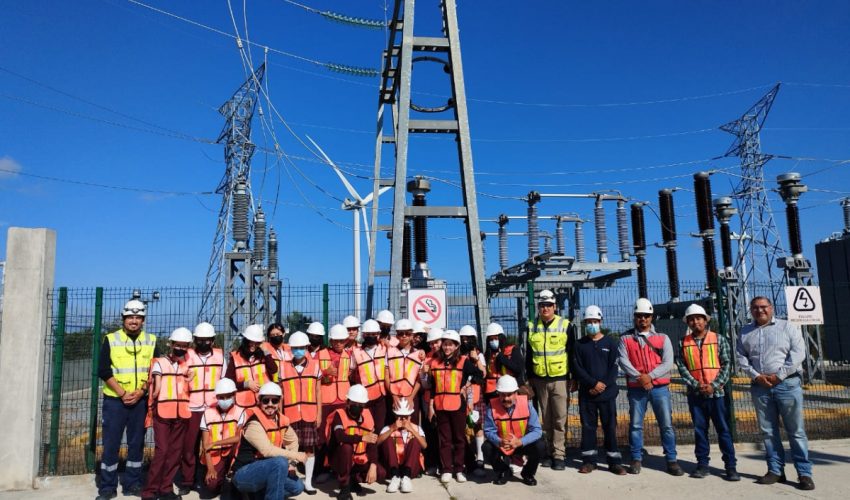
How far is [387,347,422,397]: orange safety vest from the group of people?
19 millimetres

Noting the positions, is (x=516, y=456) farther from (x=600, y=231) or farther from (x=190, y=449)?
(x=600, y=231)

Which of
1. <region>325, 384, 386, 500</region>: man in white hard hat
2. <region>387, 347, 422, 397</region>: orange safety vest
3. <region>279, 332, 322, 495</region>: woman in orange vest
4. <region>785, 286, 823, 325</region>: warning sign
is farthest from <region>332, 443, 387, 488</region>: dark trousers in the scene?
<region>785, 286, 823, 325</region>: warning sign

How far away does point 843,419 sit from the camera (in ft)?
37.6

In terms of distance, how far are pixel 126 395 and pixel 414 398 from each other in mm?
3558

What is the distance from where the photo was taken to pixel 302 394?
24.5 feet

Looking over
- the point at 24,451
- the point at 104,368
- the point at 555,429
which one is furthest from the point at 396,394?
the point at 24,451

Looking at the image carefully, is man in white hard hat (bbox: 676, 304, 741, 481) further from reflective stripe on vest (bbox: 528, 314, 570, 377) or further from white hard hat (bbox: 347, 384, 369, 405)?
white hard hat (bbox: 347, 384, 369, 405)

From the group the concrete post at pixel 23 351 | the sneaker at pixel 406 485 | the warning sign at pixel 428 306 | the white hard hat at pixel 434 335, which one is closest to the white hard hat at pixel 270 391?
the sneaker at pixel 406 485

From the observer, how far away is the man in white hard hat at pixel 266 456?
20.1 ft

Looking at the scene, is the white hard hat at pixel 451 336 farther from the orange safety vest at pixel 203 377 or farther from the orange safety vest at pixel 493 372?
the orange safety vest at pixel 203 377

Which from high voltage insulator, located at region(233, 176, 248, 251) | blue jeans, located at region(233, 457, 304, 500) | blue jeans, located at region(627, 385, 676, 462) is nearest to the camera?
blue jeans, located at region(233, 457, 304, 500)

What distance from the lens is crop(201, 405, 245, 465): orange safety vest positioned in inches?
273

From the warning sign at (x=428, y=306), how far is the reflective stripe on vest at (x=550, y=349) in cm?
189

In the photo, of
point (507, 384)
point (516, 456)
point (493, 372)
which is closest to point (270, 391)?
point (507, 384)
